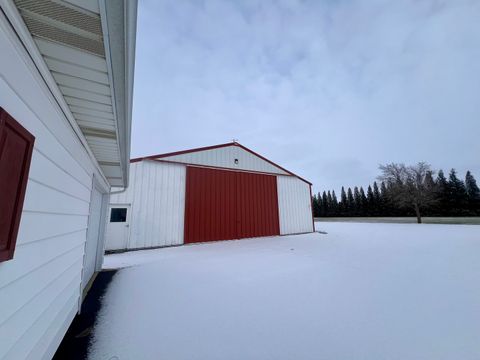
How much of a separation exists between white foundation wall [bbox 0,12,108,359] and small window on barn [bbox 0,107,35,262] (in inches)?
6.0

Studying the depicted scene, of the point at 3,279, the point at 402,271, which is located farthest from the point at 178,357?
the point at 402,271

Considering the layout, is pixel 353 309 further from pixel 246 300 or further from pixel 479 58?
pixel 479 58

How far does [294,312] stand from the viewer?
7.98 ft

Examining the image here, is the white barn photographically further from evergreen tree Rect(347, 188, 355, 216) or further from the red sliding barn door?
evergreen tree Rect(347, 188, 355, 216)

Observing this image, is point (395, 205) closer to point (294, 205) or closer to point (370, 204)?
point (370, 204)

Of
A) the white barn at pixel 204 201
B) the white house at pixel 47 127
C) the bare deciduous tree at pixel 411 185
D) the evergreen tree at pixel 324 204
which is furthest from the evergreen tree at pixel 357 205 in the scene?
the white house at pixel 47 127

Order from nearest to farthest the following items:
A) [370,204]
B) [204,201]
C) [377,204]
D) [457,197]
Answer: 1. [204,201]
2. [457,197]
3. [377,204]
4. [370,204]

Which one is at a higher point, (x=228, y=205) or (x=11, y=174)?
(x=228, y=205)

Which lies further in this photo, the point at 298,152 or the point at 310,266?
the point at 298,152

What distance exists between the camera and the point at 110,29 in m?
0.87

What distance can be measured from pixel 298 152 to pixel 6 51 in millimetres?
35458

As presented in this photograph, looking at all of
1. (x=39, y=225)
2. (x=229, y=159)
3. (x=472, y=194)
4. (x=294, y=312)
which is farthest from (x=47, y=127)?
(x=472, y=194)

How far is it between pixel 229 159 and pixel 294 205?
4761mm

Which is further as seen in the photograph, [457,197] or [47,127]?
[457,197]
